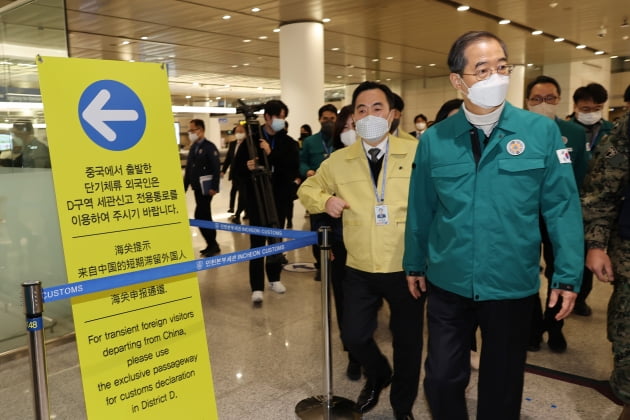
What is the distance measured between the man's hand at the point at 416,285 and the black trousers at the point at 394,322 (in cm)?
17

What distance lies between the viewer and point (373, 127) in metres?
2.56

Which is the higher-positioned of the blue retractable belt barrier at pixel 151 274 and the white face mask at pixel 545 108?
the white face mask at pixel 545 108

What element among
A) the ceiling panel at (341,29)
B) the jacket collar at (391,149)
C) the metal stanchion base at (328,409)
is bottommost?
the metal stanchion base at (328,409)

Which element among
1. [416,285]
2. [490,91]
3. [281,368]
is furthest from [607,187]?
[281,368]

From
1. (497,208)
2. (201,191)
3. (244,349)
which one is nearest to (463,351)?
(497,208)

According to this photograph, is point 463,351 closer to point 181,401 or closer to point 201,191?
point 181,401

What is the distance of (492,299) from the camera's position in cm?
192

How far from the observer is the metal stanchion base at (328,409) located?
108 inches

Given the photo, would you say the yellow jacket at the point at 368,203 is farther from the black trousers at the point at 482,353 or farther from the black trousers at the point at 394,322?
the black trousers at the point at 482,353

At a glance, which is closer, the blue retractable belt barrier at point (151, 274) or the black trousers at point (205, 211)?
the blue retractable belt barrier at point (151, 274)

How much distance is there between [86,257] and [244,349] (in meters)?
1.88

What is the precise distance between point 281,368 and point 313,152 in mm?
2315

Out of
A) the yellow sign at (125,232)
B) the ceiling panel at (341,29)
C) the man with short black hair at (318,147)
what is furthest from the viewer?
the ceiling panel at (341,29)

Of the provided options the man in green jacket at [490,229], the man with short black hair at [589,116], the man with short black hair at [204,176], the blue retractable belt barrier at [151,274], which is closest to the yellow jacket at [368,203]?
the blue retractable belt barrier at [151,274]
